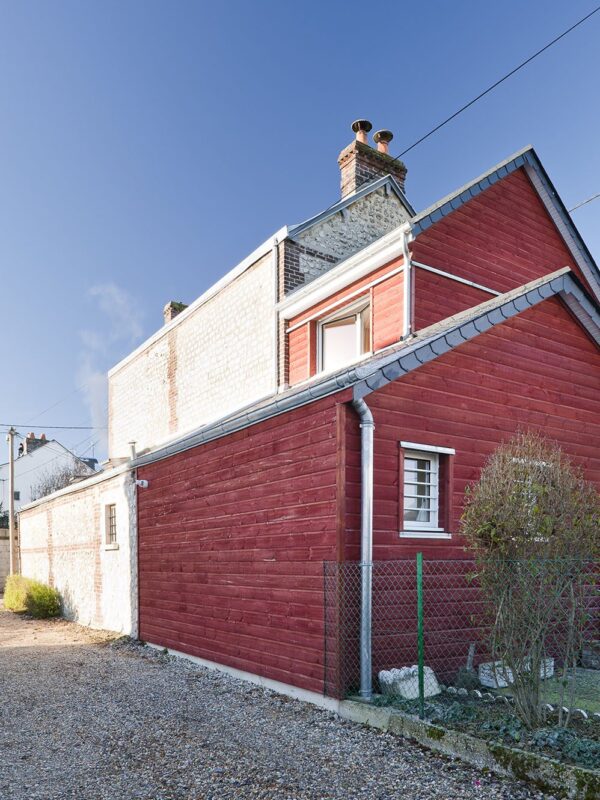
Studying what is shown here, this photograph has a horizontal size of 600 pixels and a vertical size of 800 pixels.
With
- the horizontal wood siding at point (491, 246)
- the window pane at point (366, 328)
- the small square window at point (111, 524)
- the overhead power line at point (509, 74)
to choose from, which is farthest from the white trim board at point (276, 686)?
the overhead power line at point (509, 74)

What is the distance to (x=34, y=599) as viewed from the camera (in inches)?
675

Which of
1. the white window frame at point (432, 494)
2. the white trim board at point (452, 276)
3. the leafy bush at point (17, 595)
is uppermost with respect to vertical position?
the white trim board at point (452, 276)

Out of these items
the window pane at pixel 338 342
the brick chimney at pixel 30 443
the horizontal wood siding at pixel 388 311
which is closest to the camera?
the horizontal wood siding at pixel 388 311

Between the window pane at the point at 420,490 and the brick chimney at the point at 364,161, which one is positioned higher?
the brick chimney at the point at 364,161

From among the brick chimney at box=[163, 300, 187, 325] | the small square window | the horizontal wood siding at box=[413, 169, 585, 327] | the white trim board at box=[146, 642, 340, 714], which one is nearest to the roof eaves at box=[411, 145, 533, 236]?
the horizontal wood siding at box=[413, 169, 585, 327]

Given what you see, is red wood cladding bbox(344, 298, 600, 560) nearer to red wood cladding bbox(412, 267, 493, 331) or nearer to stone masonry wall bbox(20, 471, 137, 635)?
red wood cladding bbox(412, 267, 493, 331)

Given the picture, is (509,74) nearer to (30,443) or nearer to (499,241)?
(499,241)

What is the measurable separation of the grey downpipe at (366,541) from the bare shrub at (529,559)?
3.58 ft

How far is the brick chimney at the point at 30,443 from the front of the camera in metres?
43.4

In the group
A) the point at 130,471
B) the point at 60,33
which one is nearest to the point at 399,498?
the point at 130,471

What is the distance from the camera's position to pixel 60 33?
479 inches

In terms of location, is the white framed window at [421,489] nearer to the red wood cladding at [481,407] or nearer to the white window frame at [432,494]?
the white window frame at [432,494]

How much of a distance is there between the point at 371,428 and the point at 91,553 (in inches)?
427

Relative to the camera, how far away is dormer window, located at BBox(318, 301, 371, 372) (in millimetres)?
11617
